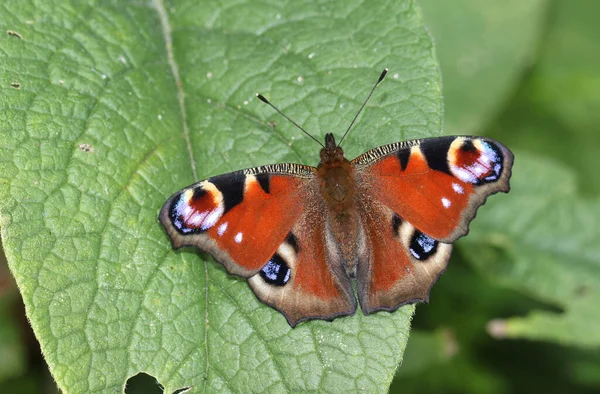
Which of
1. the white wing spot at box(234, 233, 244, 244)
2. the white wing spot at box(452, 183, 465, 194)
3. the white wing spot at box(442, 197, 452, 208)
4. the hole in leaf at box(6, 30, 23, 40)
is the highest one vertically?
the hole in leaf at box(6, 30, 23, 40)

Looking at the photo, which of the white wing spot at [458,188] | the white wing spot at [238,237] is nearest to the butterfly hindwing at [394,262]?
the white wing spot at [458,188]

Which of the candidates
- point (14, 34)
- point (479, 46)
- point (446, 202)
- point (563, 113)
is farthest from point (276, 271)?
point (563, 113)

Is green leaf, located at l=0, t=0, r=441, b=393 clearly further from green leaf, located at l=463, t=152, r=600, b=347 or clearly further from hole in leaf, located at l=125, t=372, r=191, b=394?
green leaf, located at l=463, t=152, r=600, b=347

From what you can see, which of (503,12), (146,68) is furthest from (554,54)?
(146,68)

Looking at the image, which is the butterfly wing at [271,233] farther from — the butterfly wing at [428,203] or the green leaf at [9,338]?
the green leaf at [9,338]

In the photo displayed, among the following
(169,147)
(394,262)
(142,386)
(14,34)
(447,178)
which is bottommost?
(142,386)

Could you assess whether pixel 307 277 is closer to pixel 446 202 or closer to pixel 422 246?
pixel 422 246

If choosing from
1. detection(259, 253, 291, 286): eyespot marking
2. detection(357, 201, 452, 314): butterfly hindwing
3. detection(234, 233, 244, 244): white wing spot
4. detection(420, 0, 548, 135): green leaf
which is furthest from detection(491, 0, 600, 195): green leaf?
detection(234, 233, 244, 244): white wing spot
